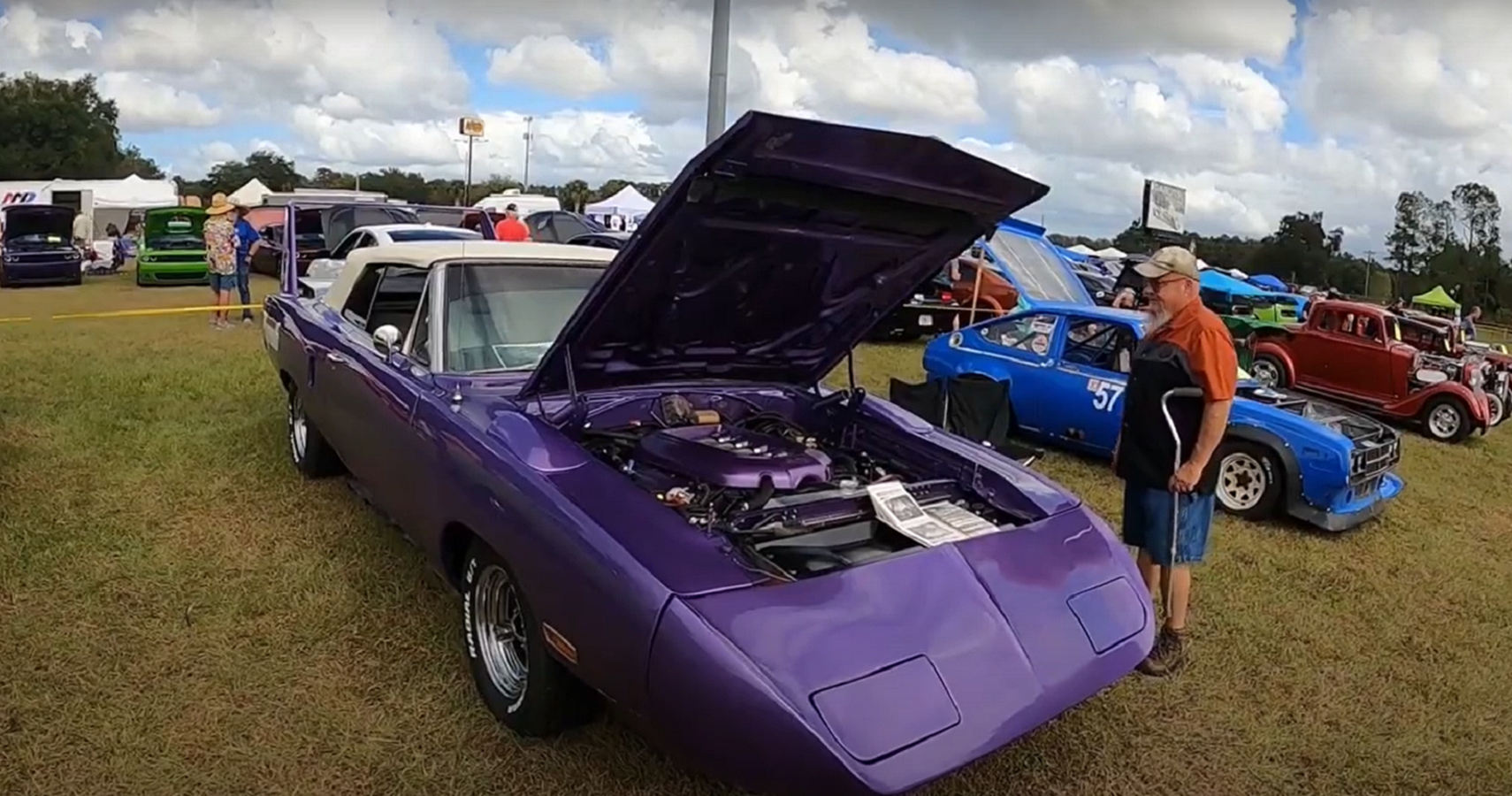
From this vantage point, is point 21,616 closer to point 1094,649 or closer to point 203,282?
point 1094,649

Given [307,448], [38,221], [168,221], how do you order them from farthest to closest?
[38,221], [168,221], [307,448]

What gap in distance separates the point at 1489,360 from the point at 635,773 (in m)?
13.2

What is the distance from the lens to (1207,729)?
3.50 meters

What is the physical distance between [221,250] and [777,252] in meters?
9.88

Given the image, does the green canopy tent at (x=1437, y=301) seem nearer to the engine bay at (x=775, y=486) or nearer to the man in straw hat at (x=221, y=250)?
the man in straw hat at (x=221, y=250)

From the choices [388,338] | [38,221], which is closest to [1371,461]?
[388,338]

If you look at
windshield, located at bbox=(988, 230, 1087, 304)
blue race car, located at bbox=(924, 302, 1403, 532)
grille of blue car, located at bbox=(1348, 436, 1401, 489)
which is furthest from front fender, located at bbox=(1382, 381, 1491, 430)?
grille of blue car, located at bbox=(1348, 436, 1401, 489)

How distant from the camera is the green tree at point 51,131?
5206 centimetres

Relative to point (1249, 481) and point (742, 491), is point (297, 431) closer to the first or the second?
point (742, 491)

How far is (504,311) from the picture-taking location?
4012mm

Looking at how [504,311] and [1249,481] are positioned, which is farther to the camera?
[1249,481]

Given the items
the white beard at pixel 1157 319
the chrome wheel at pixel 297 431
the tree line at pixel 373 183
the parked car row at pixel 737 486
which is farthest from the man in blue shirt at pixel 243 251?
the tree line at pixel 373 183

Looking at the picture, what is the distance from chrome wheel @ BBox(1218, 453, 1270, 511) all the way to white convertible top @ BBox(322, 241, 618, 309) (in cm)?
430

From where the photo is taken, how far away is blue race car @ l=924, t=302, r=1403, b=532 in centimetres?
607
